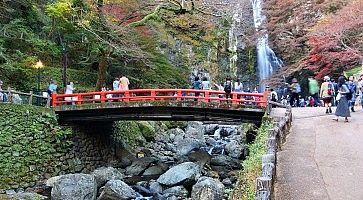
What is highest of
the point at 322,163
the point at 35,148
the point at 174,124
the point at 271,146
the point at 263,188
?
the point at 271,146

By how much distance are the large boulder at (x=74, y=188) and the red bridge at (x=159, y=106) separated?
3.74 m

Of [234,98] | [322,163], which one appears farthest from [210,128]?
[322,163]

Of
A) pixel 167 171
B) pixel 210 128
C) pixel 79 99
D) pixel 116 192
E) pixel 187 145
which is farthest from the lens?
pixel 210 128

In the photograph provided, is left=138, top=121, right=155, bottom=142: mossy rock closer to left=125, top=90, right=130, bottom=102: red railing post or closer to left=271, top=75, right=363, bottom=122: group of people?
left=125, top=90, right=130, bottom=102: red railing post

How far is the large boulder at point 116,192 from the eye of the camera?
1421 cm

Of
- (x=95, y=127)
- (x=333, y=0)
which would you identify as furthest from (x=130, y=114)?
(x=333, y=0)

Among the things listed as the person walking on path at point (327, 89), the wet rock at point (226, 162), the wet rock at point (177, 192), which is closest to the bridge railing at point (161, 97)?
the person walking on path at point (327, 89)

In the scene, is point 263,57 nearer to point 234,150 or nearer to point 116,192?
point 234,150

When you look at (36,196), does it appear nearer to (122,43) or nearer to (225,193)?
(225,193)

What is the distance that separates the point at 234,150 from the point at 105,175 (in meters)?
7.64

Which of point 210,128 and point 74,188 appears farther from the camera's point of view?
point 210,128

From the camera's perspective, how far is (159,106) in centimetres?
1716

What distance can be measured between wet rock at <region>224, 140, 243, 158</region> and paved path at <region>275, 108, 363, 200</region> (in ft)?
23.9

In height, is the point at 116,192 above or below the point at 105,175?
below
